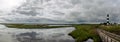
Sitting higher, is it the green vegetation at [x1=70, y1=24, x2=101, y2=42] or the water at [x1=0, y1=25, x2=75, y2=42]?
the green vegetation at [x1=70, y1=24, x2=101, y2=42]

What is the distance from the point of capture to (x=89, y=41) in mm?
43156

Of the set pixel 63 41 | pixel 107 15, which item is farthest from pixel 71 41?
pixel 107 15

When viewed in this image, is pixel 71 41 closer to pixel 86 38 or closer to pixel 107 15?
pixel 86 38

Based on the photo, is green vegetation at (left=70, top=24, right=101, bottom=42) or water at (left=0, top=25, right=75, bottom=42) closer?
green vegetation at (left=70, top=24, right=101, bottom=42)

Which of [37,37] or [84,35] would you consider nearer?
[84,35]

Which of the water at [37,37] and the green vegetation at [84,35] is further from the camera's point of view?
the water at [37,37]

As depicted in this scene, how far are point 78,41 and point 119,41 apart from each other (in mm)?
19243

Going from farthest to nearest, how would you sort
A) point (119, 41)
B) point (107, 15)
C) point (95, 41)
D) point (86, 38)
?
point (107, 15) < point (86, 38) < point (95, 41) < point (119, 41)

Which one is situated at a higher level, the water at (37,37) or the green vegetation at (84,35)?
the green vegetation at (84,35)

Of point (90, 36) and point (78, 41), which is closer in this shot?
point (78, 41)

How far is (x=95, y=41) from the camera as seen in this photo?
41.7 metres

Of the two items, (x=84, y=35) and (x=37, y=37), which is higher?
(x=84, y=35)

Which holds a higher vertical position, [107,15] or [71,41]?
[107,15]

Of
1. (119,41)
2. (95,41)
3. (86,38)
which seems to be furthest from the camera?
(86,38)
